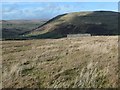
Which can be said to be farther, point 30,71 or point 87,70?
point 30,71

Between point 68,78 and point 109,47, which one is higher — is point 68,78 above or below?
below

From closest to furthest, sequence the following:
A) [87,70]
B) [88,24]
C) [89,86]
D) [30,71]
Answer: [89,86] → [87,70] → [30,71] → [88,24]

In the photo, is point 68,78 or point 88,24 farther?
point 88,24

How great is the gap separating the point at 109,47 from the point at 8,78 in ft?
29.9

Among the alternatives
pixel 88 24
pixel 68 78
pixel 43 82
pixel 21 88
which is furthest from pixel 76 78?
pixel 88 24

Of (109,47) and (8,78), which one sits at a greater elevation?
(109,47)

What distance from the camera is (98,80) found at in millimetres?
19984

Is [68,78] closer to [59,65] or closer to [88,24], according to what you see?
[59,65]

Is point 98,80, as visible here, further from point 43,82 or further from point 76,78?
point 43,82

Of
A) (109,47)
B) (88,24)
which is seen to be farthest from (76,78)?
(88,24)

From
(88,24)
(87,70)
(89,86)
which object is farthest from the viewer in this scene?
(88,24)

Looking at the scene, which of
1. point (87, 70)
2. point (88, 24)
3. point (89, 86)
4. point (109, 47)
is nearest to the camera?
point (89, 86)

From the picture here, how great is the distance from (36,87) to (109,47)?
8432mm

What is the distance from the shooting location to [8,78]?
72.9ft
